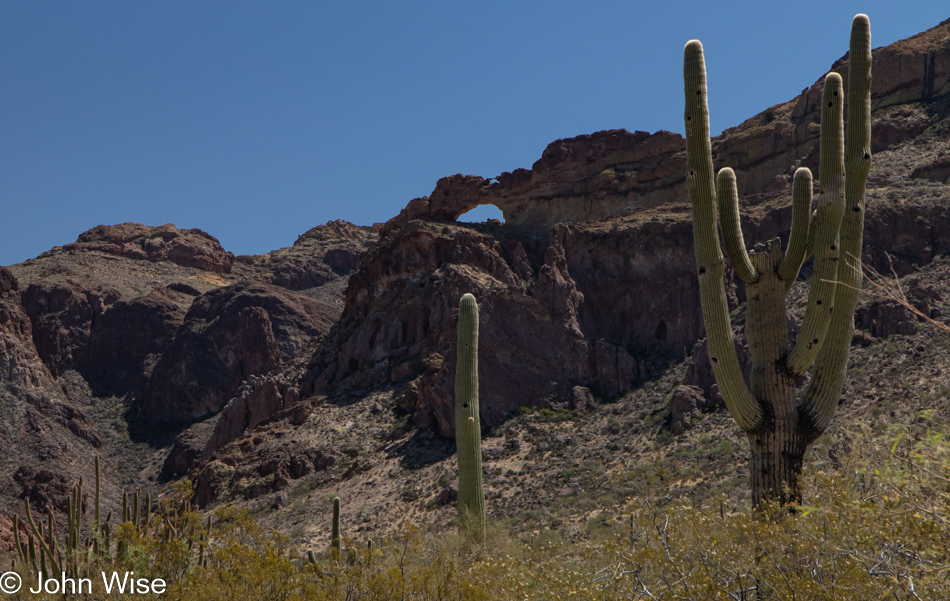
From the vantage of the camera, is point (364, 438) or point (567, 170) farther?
point (567, 170)

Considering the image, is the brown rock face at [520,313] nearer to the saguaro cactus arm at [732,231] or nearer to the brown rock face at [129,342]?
the saguaro cactus arm at [732,231]

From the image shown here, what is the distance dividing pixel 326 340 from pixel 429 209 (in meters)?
10.0

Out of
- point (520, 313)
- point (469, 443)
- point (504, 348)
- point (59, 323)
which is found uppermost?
point (59, 323)

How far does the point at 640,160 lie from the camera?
5228cm

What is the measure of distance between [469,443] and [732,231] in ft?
25.3

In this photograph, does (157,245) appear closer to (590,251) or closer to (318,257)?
Answer: (318,257)

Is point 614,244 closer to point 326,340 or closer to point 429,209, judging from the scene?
point 429,209

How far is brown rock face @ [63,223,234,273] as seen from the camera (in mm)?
82812

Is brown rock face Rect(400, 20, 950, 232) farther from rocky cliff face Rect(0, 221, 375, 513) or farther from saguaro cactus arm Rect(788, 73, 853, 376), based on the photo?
saguaro cactus arm Rect(788, 73, 853, 376)

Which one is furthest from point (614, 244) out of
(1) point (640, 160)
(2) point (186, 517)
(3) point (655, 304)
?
(2) point (186, 517)

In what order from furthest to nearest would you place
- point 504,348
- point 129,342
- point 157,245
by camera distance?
point 157,245, point 129,342, point 504,348

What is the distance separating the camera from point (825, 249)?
1127 cm

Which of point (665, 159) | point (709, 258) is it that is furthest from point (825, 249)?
point (665, 159)

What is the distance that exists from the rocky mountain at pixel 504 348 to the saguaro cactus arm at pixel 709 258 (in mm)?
13308
